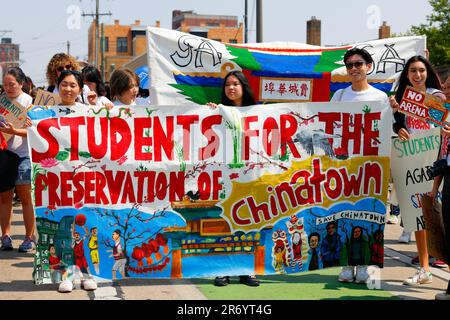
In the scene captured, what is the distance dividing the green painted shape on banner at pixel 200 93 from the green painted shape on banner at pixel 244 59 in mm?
377

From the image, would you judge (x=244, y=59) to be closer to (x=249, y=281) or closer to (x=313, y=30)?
(x=249, y=281)

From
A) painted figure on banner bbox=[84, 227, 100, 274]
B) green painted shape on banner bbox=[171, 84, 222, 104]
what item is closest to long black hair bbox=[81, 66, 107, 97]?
green painted shape on banner bbox=[171, 84, 222, 104]

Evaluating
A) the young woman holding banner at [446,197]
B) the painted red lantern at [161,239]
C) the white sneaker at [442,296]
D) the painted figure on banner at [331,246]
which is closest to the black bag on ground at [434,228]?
the young woman holding banner at [446,197]

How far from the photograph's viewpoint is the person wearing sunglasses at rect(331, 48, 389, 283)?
19.4 ft

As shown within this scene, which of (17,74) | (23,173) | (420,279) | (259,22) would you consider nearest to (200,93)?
(17,74)

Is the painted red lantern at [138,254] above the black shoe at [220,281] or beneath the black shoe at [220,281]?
above

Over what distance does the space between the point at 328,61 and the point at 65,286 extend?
12.8 feet

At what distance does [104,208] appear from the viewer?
5520 millimetres

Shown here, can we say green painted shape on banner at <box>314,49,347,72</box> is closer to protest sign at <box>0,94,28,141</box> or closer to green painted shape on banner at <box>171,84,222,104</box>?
green painted shape on banner at <box>171,84,222,104</box>

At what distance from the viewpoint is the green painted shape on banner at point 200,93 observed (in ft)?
25.1

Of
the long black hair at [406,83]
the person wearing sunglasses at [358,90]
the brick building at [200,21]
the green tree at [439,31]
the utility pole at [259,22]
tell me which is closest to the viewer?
the person wearing sunglasses at [358,90]

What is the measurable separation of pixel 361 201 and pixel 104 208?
6.96 ft

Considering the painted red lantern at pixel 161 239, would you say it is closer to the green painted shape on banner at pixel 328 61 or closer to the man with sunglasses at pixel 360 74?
the man with sunglasses at pixel 360 74

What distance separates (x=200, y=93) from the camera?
303 inches
